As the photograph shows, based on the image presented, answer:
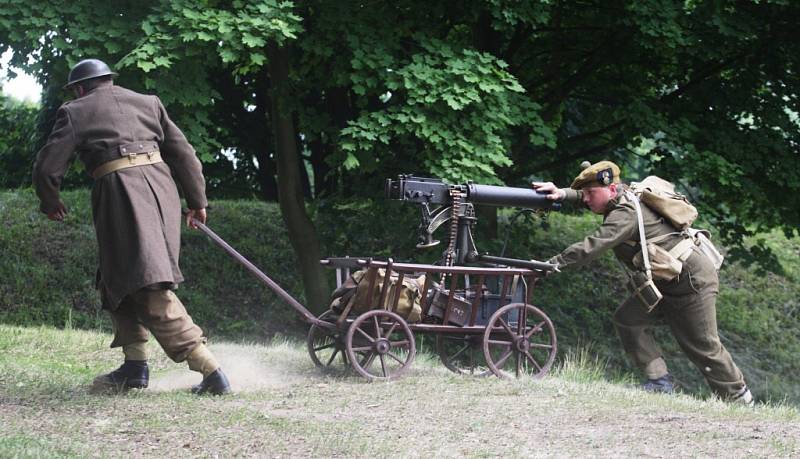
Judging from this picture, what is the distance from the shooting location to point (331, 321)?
7.42 metres

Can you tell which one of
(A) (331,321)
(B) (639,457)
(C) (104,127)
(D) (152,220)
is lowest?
(B) (639,457)

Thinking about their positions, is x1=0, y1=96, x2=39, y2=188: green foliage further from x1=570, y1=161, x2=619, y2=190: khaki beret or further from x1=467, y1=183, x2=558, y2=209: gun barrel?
x1=570, y1=161, x2=619, y2=190: khaki beret

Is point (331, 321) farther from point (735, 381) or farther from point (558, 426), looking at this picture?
point (735, 381)

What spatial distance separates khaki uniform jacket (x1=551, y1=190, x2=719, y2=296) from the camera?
767 cm

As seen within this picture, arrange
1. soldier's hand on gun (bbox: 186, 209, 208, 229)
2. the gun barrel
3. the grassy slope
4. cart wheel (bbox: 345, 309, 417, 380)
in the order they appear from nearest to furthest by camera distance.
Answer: soldier's hand on gun (bbox: 186, 209, 208, 229)
cart wheel (bbox: 345, 309, 417, 380)
the gun barrel
the grassy slope

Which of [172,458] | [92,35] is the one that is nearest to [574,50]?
[92,35]

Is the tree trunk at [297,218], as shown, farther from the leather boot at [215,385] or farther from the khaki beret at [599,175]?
the leather boot at [215,385]

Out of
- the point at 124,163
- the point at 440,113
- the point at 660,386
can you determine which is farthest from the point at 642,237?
the point at 124,163

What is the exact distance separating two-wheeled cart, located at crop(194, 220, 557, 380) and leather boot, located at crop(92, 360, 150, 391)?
3.19ft

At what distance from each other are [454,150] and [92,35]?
142 inches

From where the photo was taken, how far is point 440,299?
7461 mm

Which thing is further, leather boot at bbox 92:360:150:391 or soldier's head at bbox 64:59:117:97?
leather boot at bbox 92:360:150:391

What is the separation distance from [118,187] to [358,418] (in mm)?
2026

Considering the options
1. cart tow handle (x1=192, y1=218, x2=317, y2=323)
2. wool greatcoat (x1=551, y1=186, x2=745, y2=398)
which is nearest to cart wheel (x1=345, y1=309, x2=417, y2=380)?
cart tow handle (x1=192, y1=218, x2=317, y2=323)
